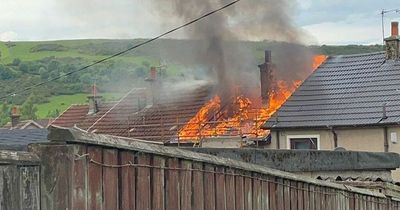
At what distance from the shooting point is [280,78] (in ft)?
112

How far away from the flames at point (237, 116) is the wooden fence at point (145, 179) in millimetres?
23243

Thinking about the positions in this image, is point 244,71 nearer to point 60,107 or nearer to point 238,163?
point 238,163

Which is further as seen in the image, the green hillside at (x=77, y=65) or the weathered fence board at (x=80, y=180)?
the green hillside at (x=77, y=65)

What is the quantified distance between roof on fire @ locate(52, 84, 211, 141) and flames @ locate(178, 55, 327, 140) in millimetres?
696

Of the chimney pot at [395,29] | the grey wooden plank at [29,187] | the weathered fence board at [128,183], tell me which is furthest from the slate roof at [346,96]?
the grey wooden plank at [29,187]

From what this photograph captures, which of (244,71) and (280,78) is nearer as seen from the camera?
(280,78)

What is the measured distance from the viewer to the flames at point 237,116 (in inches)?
1222

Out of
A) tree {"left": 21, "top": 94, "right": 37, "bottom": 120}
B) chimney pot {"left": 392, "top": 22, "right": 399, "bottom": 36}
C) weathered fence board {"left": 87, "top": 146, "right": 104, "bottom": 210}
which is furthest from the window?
tree {"left": 21, "top": 94, "right": 37, "bottom": 120}

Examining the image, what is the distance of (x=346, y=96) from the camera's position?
2945 cm

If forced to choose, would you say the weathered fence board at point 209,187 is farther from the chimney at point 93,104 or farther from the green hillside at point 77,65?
the chimney at point 93,104

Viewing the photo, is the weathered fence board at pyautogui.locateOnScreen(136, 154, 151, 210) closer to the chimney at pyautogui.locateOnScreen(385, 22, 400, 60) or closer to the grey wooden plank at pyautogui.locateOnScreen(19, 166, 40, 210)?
the grey wooden plank at pyautogui.locateOnScreen(19, 166, 40, 210)

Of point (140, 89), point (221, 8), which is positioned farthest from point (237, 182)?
point (140, 89)

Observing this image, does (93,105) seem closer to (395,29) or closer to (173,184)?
(395,29)

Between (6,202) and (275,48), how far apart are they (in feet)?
108
